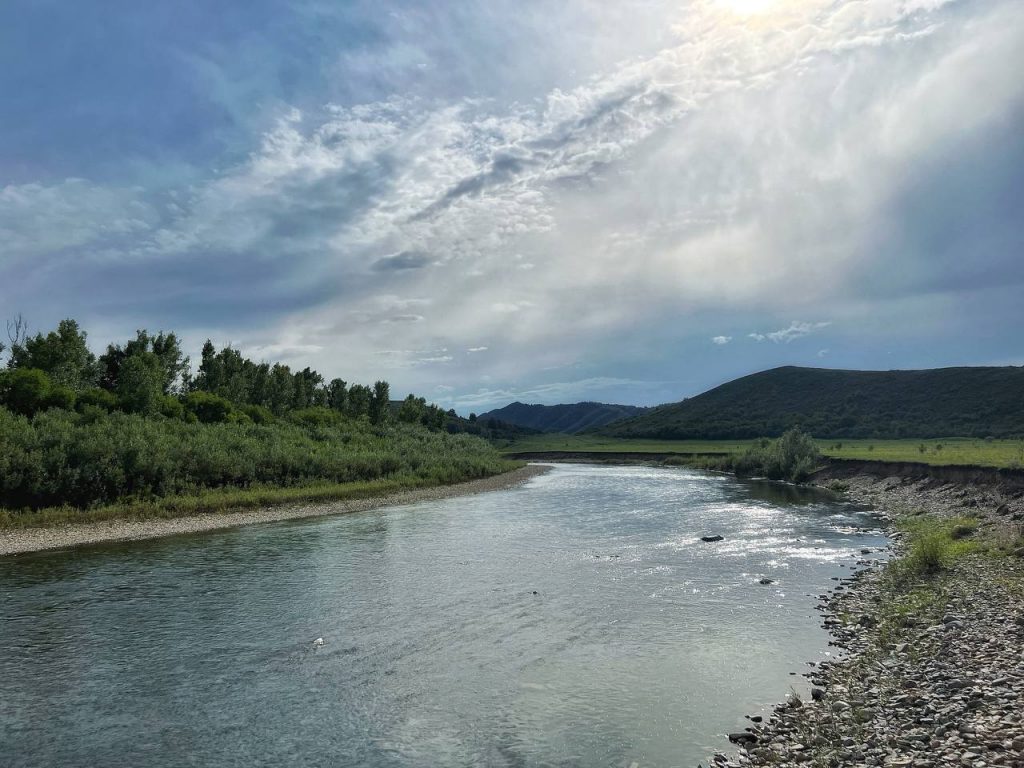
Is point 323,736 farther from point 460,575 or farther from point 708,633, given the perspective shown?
point 460,575

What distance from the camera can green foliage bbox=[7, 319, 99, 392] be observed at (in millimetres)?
74244

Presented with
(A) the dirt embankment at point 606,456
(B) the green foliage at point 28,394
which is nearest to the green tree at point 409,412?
(A) the dirt embankment at point 606,456

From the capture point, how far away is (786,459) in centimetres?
8181

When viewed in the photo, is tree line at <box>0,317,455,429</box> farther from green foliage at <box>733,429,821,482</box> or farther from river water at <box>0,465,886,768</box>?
green foliage at <box>733,429,821,482</box>

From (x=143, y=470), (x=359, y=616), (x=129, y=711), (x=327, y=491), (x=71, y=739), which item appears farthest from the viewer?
(x=327, y=491)

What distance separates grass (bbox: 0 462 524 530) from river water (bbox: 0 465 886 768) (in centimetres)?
750

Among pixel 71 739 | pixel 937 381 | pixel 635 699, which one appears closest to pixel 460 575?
pixel 635 699

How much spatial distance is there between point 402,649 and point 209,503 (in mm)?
32189

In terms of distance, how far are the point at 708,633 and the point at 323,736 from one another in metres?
10.7

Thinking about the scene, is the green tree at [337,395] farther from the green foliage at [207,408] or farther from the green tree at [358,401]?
the green foliage at [207,408]

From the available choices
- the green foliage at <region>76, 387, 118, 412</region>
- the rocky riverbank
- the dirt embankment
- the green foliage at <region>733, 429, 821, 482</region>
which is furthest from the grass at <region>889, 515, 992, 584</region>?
the dirt embankment

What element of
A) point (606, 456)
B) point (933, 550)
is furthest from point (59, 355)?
point (606, 456)

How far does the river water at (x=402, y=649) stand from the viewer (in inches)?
468

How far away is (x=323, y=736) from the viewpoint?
12.1m
